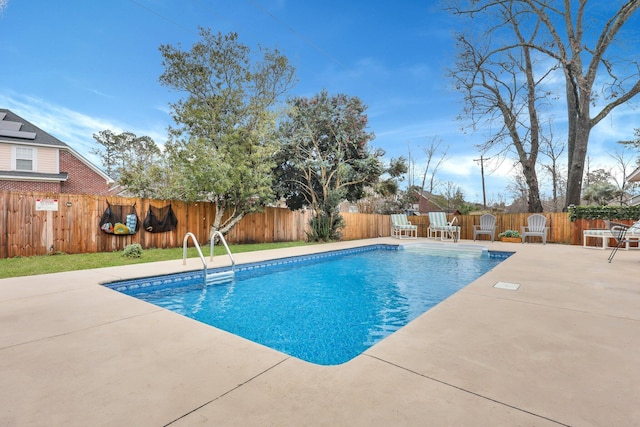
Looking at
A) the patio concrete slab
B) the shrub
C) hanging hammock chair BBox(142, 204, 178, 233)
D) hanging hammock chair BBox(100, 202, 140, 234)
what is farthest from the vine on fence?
hanging hammock chair BBox(100, 202, 140, 234)

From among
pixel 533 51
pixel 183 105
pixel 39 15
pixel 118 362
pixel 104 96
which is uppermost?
pixel 533 51

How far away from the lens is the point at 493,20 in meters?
12.2

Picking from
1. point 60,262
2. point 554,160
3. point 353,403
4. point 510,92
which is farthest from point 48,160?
point 554,160

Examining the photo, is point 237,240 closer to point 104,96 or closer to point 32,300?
point 32,300

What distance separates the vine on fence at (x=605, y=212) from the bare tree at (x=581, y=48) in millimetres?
2095

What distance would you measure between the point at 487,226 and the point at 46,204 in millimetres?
14458

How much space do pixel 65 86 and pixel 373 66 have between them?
537 inches

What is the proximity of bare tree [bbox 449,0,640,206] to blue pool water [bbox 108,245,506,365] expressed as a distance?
961cm

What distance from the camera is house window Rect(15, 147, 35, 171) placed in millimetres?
13380

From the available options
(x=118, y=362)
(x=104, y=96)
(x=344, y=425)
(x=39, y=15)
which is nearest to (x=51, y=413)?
(x=118, y=362)

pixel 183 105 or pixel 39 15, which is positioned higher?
pixel 39 15

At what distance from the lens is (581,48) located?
36.7 feet

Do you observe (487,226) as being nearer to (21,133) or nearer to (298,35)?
(298,35)

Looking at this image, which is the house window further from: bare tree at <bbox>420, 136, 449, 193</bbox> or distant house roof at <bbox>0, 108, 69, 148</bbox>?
bare tree at <bbox>420, 136, 449, 193</bbox>
